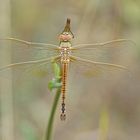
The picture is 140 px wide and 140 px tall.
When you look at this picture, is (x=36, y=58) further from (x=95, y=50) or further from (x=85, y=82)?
(x=85, y=82)

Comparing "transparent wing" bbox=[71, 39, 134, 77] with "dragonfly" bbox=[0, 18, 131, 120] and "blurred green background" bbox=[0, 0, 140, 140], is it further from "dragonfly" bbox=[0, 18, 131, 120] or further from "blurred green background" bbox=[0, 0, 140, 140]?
"blurred green background" bbox=[0, 0, 140, 140]

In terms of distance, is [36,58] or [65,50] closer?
[65,50]

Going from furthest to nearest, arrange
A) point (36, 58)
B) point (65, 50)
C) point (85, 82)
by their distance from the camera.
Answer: point (85, 82) < point (36, 58) < point (65, 50)

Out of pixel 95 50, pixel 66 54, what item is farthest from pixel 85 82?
pixel 66 54

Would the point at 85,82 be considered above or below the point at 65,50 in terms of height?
below

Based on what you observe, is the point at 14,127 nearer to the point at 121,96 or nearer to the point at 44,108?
the point at 44,108

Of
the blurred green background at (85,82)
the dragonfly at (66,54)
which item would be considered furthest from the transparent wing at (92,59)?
the blurred green background at (85,82)

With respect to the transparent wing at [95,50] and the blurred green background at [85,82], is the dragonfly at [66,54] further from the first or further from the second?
the blurred green background at [85,82]

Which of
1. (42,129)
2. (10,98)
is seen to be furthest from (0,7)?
(42,129)
